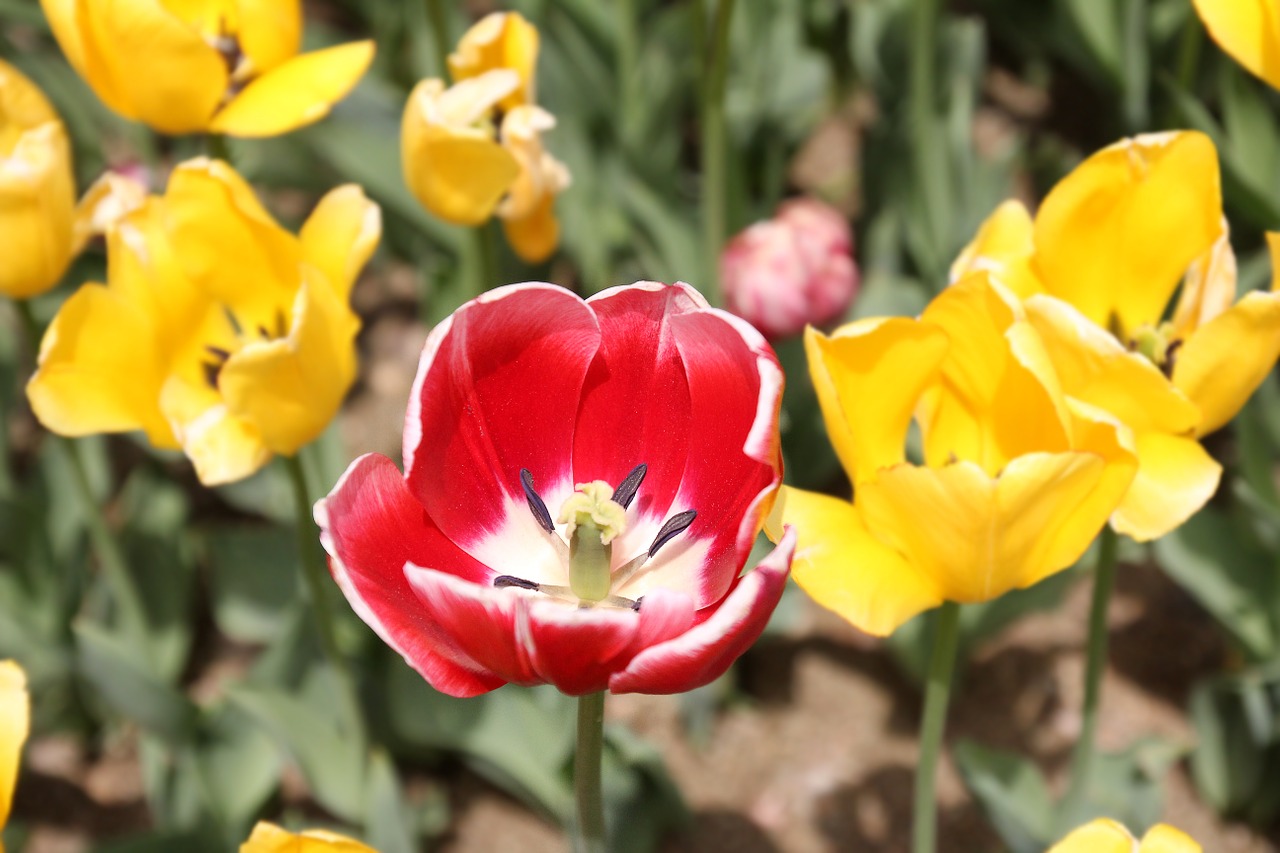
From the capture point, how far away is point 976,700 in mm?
1996

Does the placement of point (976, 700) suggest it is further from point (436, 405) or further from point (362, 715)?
point (436, 405)

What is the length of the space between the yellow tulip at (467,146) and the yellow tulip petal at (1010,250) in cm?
46

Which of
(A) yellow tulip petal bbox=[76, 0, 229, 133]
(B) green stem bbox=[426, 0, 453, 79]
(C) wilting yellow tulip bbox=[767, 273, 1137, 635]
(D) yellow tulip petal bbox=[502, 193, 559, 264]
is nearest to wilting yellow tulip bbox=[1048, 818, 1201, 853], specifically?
(C) wilting yellow tulip bbox=[767, 273, 1137, 635]

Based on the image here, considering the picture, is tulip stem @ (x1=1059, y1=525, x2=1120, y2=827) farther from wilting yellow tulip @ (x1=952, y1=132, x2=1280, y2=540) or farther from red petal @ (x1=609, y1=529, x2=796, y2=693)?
red petal @ (x1=609, y1=529, x2=796, y2=693)

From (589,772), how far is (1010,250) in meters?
0.60

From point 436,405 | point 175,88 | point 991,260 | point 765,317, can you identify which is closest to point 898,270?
point 765,317

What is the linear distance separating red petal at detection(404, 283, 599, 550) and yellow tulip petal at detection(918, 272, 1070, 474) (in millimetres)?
282

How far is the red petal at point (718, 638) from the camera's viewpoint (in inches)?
30.7

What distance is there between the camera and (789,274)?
174 cm

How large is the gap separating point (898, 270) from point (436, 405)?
141 centimetres

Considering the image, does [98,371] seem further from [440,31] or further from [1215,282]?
[1215,282]

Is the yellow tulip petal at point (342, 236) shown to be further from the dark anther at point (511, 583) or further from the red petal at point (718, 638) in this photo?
the red petal at point (718, 638)

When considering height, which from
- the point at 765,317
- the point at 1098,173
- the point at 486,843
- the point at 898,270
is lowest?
the point at 486,843

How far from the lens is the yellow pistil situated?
0.93 metres
